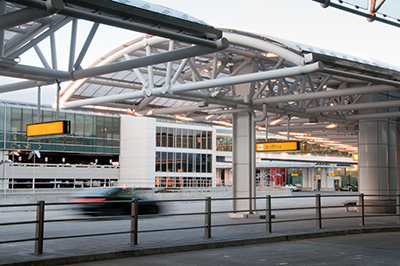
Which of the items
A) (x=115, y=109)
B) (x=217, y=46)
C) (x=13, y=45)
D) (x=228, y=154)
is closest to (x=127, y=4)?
(x=217, y=46)

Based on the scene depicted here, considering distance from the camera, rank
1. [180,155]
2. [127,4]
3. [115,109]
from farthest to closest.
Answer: [180,155], [115,109], [127,4]

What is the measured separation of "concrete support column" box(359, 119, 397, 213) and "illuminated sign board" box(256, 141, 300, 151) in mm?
5160

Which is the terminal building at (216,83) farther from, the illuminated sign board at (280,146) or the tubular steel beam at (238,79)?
the illuminated sign board at (280,146)

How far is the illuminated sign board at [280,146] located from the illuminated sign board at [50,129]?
10.6m

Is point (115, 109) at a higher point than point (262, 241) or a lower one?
higher

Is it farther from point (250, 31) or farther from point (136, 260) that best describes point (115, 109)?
point (136, 260)

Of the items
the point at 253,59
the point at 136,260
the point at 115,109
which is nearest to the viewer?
the point at 136,260

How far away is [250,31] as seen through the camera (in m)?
17.5

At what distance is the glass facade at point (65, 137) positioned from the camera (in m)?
51.1

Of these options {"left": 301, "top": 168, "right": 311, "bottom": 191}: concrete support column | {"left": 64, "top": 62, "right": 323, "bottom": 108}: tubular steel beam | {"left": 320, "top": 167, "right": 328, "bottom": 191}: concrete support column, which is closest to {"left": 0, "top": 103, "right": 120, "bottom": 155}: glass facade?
{"left": 64, "top": 62, "right": 323, "bottom": 108}: tubular steel beam

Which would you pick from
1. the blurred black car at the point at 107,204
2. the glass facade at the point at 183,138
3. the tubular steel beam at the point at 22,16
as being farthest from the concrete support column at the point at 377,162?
the glass facade at the point at 183,138

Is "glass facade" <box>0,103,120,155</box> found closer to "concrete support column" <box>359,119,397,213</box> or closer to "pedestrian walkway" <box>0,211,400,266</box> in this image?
"concrete support column" <box>359,119,397,213</box>

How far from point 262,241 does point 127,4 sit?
A: 293 inches

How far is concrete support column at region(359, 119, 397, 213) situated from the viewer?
26.2 m
